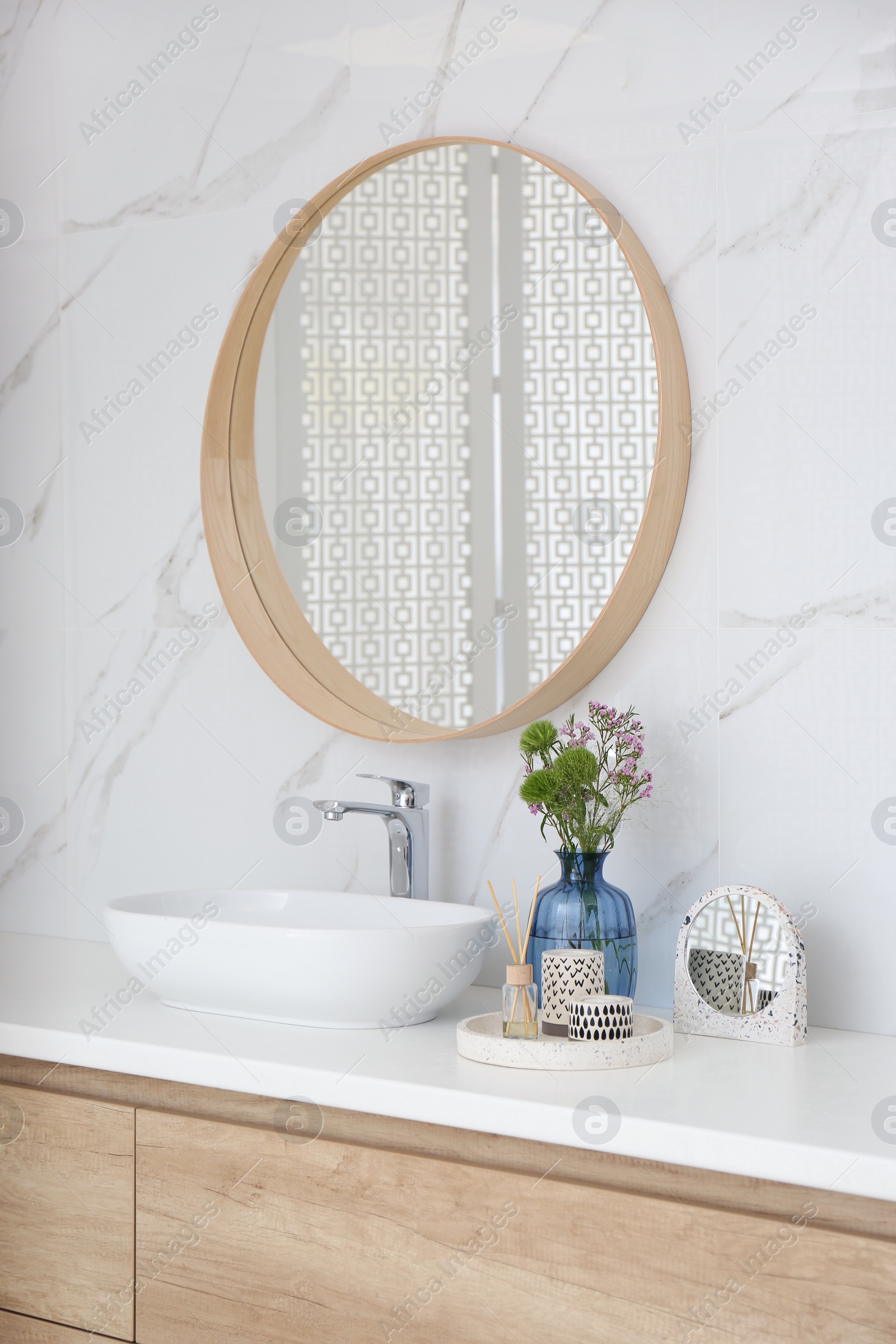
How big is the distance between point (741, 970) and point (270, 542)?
838 mm

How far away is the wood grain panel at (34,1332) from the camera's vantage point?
51.9 inches

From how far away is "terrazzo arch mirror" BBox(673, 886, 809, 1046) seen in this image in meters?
1.29

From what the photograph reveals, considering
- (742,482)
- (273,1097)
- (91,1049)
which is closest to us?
(273,1097)

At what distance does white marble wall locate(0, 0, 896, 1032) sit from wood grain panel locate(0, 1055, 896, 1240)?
0.42m

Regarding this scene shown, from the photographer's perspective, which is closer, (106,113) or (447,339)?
(447,339)

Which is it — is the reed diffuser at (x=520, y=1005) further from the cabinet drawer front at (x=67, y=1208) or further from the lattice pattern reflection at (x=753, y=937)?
the cabinet drawer front at (x=67, y=1208)

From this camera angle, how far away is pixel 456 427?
1.59 meters

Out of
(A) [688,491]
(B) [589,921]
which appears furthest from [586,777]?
(A) [688,491]

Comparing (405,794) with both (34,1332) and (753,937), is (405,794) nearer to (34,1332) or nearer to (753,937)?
(753,937)

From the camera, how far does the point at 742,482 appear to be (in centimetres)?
143

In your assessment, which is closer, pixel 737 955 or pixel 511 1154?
pixel 511 1154

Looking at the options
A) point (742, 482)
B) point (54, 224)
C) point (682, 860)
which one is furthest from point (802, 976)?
point (54, 224)

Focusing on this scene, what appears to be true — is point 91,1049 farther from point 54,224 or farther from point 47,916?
point 54,224

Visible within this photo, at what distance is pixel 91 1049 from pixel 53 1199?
0.17 metres
